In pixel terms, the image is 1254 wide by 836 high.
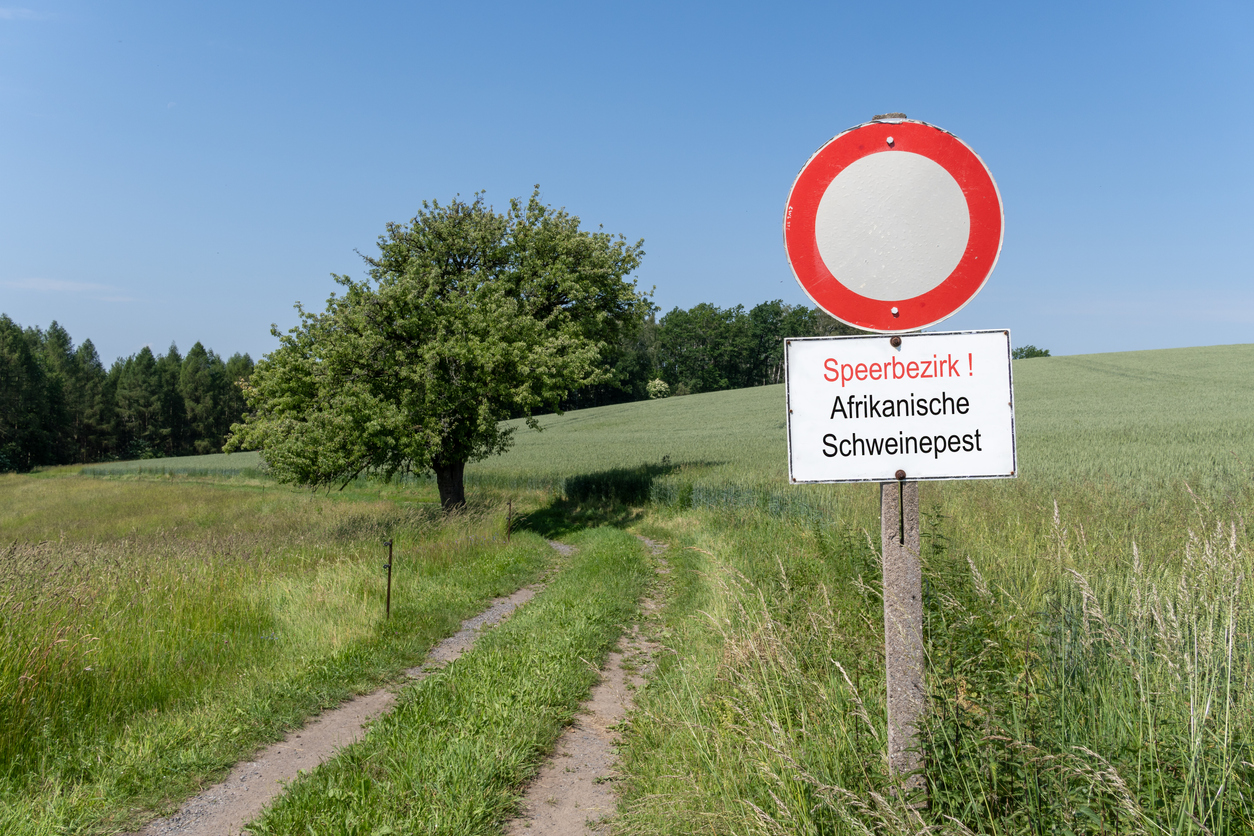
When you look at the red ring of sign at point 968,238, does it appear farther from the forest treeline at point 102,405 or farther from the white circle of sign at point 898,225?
the forest treeline at point 102,405

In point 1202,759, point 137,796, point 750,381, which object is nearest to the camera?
point 1202,759

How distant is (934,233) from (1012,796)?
2011 mm

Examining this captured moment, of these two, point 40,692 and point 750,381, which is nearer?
point 40,692

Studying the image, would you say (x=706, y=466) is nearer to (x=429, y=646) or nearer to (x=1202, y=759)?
(x=429, y=646)

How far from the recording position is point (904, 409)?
8.07ft

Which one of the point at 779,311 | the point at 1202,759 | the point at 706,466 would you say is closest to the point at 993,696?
the point at 1202,759

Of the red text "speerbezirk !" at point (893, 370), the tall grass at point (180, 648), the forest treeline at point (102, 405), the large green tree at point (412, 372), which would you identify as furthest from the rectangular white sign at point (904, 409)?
the forest treeline at point (102, 405)

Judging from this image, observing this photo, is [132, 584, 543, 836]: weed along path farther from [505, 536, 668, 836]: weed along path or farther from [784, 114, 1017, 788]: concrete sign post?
[784, 114, 1017, 788]: concrete sign post

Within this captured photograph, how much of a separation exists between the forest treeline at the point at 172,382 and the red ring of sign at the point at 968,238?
73.2 metres

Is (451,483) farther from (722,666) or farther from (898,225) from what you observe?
(898,225)

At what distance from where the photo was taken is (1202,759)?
219 centimetres

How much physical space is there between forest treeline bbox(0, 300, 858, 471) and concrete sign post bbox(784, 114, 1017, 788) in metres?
73.2

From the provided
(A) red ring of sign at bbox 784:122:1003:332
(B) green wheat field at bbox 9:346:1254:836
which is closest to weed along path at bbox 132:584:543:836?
(B) green wheat field at bbox 9:346:1254:836

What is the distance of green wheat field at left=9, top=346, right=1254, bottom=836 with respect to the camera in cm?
245
